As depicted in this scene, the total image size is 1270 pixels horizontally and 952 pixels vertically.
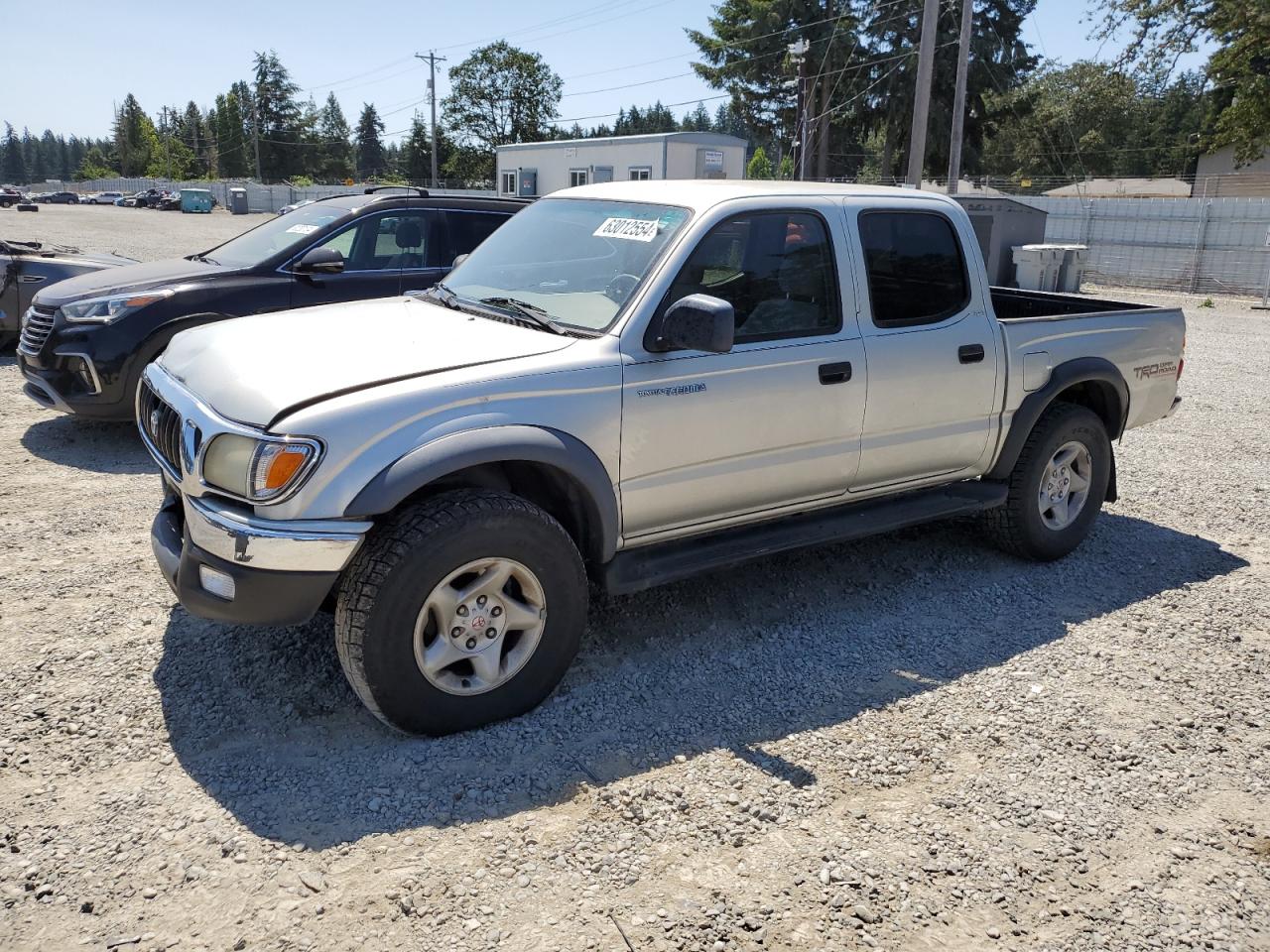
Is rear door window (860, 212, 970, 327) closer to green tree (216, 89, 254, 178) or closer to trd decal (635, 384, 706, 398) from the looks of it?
trd decal (635, 384, 706, 398)

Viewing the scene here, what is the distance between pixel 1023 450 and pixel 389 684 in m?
3.59

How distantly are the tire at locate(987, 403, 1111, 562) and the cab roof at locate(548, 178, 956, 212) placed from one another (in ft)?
4.46

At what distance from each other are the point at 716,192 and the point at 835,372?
94cm

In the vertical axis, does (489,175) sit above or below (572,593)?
above

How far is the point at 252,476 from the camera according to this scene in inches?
126

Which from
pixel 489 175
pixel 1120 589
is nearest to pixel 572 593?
pixel 1120 589

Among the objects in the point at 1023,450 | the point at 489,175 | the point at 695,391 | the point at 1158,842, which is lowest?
the point at 1158,842

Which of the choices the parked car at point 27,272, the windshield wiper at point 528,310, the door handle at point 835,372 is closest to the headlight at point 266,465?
the windshield wiper at point 528,310

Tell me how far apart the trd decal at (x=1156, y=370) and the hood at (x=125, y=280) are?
6116mm

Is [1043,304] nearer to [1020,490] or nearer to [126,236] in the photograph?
[1020,490]

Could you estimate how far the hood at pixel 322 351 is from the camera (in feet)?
11.1

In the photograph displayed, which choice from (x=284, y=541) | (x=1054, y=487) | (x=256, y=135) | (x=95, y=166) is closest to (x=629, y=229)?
(x=284, y=541)

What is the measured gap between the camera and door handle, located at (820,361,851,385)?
4316 millimetres

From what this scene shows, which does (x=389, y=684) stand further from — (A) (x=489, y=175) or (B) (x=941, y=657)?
(A) (x=489, y=175)
